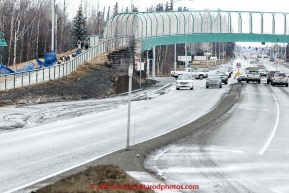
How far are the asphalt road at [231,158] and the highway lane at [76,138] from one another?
2045mm

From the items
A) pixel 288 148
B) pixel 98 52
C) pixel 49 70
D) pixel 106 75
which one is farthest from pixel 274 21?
pixel 288 148

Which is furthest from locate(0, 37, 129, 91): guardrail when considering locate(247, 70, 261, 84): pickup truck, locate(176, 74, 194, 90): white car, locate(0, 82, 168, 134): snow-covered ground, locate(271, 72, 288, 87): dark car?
locate(271, 72, 288, 87): dark car

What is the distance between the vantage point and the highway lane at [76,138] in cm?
1478

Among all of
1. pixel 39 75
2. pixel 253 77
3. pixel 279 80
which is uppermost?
pixel 39 75

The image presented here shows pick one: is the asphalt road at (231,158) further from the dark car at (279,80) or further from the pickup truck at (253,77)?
the pickup truck at (253,77)

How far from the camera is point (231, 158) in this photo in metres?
17.1

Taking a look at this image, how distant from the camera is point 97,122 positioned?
29484mm

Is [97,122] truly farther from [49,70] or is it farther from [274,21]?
[274,21]

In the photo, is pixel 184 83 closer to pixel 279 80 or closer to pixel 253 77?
pixel 279 80

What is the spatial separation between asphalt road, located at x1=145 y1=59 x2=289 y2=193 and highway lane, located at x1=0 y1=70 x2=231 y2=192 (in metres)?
2.05

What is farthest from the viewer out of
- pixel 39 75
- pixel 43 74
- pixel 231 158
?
pixel 39 75

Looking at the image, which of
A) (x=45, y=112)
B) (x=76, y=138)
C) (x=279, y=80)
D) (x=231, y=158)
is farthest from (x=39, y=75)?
(x=231, y=158)

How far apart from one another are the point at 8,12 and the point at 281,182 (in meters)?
79.0

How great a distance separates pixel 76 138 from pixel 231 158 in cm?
718
